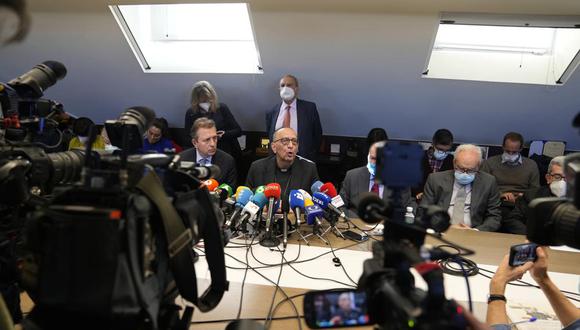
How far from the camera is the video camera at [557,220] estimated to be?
0.66 m

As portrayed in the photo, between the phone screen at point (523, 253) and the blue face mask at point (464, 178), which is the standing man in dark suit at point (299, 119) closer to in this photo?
the blue face mask at point (464, 178)

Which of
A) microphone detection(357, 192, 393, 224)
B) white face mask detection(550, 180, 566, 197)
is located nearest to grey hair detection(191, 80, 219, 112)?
microphone detection(357, 192, 393, 224)

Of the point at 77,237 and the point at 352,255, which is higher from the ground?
the point at 77,237

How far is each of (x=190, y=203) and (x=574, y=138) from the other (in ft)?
13.9

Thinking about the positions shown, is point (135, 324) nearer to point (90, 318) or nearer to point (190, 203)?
point (90, 318)

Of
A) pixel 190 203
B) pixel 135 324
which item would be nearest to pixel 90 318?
pixel 135 324

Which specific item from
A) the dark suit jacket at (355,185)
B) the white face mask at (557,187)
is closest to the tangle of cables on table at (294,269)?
the dark suit jacket at (355,185)

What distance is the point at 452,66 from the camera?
128 inches

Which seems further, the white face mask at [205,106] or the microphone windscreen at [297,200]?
the white face mask at [205,106]

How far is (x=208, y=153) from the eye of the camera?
2.57 meters

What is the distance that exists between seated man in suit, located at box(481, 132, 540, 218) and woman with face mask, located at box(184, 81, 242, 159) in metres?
2.68

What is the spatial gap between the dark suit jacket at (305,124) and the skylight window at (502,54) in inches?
44.9

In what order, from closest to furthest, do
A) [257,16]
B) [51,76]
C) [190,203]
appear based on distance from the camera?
[190,203] → [51,76] → [257,16]

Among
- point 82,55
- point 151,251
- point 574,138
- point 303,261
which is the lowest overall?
point 303,261
